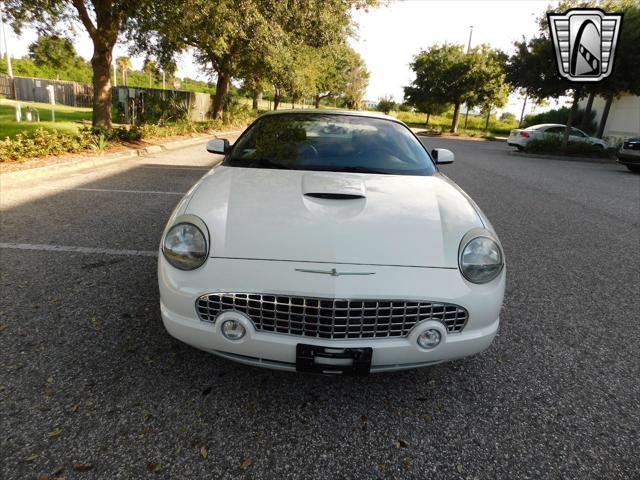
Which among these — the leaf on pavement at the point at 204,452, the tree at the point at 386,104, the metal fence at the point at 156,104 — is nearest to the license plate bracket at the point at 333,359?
the leaf on pavement at the point at 204,452

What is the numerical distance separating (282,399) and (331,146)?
192 cm

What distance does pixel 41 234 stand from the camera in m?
4.50

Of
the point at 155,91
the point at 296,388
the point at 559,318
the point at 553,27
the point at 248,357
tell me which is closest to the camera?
the point at 248,357

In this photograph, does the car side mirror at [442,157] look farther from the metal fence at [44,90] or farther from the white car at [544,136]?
the metal fence at [44,90]

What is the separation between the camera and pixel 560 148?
18.6 meters

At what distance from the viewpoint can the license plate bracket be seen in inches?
75.6

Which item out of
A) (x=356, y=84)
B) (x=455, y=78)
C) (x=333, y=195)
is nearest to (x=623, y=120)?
(x=455, y=78)

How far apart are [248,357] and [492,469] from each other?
117 centimetres

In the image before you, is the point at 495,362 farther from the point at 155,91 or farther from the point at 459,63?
the point at 459,63

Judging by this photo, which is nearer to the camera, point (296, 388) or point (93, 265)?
point (296, 388)

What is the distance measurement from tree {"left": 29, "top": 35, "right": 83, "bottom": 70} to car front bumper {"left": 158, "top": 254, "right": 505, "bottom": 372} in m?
13.1

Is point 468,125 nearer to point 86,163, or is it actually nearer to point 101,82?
point 101,82

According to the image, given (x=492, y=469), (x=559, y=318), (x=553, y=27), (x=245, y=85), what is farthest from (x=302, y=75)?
(x=492, y=469)

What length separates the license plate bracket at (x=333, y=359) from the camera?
1.92m
